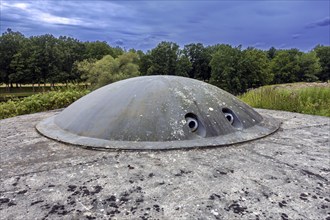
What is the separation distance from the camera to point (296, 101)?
28.9 ft

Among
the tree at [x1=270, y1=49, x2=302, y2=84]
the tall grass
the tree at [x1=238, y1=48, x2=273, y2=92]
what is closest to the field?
the tall grass

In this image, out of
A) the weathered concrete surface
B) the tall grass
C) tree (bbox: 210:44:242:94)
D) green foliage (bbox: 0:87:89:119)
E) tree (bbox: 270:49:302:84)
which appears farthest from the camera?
tree (bbox: 270:49:302:84)

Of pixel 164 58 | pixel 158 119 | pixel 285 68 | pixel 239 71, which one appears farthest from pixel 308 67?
pixel 158 119

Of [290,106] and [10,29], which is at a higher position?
[10,29]

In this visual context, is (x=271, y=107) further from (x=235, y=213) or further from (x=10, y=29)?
(x=10, y=29)

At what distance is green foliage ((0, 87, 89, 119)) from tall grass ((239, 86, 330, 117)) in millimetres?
6334

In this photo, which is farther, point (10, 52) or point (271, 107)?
point (10, 52)

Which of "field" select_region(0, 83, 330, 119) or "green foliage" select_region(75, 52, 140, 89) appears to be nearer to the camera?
"field" select_region(0, 83, 330, 119)

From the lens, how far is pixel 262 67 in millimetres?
44719

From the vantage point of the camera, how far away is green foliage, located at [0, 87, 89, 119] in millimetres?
8023

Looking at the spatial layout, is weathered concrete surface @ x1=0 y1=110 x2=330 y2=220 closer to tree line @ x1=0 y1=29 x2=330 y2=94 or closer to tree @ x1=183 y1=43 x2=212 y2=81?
tree line @ x1=0 y1=29 x2=330 y2=94

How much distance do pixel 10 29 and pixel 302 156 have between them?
50962 millimetres

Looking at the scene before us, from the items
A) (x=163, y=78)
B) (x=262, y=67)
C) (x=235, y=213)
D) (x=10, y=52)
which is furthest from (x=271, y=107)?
(x=10, y=52)

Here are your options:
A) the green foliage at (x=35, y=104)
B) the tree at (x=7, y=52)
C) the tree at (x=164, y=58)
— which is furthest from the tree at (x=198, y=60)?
the green foliage at (x=35, y=104)
